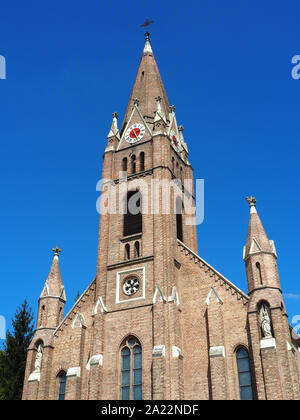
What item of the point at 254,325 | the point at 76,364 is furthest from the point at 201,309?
the point at 76,364

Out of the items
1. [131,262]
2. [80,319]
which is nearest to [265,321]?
[131,262]

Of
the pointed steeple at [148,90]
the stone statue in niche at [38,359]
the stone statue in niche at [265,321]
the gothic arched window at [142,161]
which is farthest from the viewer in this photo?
the pointed steeple at [148,90]

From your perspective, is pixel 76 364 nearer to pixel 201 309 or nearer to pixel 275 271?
pixel 201 309

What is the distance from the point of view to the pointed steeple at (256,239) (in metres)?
29.2

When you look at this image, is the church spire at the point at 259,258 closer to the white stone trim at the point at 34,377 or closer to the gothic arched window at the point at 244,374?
the gothic arched window at the point at 244,374

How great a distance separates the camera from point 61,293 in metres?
34.4

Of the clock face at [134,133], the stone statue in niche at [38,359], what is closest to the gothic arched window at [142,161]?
the clock face at [134,133]

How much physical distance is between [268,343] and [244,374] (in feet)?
8.43

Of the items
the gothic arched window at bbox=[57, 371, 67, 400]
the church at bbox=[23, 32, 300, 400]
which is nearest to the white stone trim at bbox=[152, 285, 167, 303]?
the church at bbox=[23, 32, 300, 400]

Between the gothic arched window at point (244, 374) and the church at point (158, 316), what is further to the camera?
the church at point (158, 316)

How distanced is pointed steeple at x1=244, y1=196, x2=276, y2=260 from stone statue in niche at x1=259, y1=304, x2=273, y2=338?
3.63m

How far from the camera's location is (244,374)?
88.1 ft

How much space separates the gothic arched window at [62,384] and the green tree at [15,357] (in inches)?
310

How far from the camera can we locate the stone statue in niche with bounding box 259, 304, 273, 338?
2611 cm
